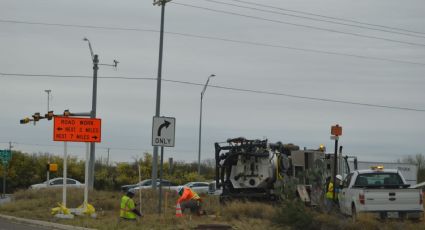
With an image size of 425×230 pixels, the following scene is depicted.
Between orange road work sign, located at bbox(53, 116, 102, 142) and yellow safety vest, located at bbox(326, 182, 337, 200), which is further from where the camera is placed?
orange road work sign, located at bbox(53, 116, 102, 142)

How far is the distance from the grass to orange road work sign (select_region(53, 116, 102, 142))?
273 cm

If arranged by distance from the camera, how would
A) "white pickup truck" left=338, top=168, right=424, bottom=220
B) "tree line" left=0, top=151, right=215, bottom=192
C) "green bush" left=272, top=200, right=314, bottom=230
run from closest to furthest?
"green bush" left=272, top=200, right=314, bottom=230 → "white pickup truck" left=338, top=168, right=424, bottom=220 → "tree line" left=0, top=151, right=215, bottom=192

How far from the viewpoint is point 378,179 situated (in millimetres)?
19156

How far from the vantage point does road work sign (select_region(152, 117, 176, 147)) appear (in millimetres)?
20048

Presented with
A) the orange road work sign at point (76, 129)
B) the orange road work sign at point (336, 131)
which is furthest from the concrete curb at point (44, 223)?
the orange road work sign at point (336, 131)

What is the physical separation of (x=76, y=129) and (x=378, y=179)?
10.9 m

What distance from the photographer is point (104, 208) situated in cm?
2670

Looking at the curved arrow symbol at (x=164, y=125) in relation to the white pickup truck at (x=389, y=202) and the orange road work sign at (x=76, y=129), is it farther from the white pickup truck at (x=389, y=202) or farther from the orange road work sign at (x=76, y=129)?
the white pickup truck at (x=389, y=202)

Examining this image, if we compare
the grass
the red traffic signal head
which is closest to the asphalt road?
the grass

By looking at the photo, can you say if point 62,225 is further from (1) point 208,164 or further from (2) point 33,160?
(1) point 208,164

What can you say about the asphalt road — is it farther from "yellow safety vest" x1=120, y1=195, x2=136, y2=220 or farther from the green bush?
the green bush

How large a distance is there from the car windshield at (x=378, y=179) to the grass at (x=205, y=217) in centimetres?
219

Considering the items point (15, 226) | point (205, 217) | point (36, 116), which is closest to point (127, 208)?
point (205, 217)

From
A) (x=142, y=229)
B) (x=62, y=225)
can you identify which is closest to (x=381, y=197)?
(x=142, y=229)
